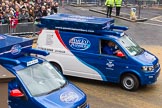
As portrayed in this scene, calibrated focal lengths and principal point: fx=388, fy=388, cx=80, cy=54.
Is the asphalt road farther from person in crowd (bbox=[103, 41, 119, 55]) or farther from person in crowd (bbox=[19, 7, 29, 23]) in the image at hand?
person in crowd (bbox=[19, 7, 29, 23])

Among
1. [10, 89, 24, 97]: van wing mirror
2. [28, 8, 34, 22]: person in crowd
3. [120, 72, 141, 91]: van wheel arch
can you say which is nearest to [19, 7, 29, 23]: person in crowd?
[28, 8, 34, 22]: person in crowd

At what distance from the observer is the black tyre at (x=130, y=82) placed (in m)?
12.6

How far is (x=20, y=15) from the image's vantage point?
22.0m

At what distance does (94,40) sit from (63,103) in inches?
208

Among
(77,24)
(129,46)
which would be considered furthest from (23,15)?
(129,46)

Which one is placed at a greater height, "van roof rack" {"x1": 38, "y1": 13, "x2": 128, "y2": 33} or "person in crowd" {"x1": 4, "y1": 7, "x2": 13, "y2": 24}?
"van roof rack" {"x1": 38, "y1": 13, "x2": 128, "y2": 33}

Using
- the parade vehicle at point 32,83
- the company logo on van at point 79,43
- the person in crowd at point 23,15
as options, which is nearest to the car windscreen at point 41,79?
the parade vehicle at point 32,83

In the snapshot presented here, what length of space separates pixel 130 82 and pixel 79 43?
2.18 metres

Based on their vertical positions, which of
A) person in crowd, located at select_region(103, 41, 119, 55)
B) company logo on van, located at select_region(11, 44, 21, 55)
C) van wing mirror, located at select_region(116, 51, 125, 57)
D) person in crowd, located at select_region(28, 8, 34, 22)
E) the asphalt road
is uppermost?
company logo on van, located at select_region(11, 44, 21, 55)

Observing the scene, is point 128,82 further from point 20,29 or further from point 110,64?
point 20,29

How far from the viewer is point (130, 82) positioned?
41.5ft

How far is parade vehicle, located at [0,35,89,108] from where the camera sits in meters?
7.94

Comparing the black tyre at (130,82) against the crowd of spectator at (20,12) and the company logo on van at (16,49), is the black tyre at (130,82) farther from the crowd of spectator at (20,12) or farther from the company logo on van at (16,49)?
the crowd of spectator at (20,12)

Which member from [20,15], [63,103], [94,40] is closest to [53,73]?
[63,103]
